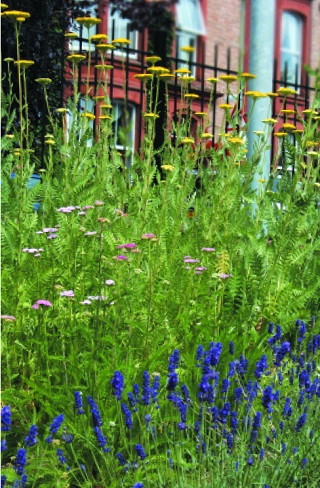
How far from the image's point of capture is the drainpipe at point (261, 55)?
434 cm

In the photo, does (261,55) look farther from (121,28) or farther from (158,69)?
(121,28)

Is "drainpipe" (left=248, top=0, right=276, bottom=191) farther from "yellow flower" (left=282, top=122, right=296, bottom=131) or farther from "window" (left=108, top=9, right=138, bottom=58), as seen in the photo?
"window" (left=108, top=9, right=138, bottom=58)

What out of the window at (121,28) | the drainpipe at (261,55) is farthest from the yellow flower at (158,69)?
the drainpipe at (261,55)

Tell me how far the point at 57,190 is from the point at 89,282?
964 mm

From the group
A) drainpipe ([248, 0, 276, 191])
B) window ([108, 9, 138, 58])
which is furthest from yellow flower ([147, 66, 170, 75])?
drainpipe ([248, 0, 276, 191])

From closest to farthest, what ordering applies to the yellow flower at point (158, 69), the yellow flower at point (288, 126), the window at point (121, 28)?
1. the window at point (121, 28)
2. the yellow flower at point (158, 69)
3. the yellow flower at point (288, 126)

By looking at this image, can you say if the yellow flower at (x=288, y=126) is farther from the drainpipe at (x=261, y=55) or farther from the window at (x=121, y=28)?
the window at (x=121, y=28)

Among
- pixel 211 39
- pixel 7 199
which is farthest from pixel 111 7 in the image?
pixel 7 199

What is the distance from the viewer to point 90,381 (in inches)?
93.5

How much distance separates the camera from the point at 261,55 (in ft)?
14.7

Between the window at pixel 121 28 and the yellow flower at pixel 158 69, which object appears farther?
the yellow flower at pixel 158 69

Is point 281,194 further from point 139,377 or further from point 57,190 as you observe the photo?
point 139,377

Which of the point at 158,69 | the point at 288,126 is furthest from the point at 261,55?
the point at 158,69

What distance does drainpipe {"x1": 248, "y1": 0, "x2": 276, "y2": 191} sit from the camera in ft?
14.2
